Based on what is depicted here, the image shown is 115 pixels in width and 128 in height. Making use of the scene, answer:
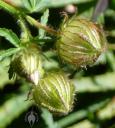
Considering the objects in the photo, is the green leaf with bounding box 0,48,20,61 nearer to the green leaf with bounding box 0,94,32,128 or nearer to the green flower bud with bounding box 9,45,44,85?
the green flower bud with bounding box 9,45,44,85

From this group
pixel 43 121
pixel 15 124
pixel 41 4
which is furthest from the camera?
pixel 15 124

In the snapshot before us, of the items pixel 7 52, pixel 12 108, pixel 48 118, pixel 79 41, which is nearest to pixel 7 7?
pixel 7 52

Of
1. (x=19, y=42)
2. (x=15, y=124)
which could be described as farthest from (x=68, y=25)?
(x=15, y=124)

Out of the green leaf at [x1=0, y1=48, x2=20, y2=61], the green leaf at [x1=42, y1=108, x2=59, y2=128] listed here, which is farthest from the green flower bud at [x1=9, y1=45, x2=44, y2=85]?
the green leaf at [x1=42, y1=108, x2=59, y2=128]

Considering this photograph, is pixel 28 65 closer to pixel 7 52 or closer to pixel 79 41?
pixel 7 52

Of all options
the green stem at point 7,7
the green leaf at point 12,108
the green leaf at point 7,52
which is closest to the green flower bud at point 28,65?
the green leaf at point 7,52

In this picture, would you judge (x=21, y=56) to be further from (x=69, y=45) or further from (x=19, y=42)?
(x=69, y=45)

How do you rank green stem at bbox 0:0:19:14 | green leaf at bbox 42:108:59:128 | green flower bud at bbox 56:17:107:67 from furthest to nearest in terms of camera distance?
green leaf at bbox 42:108:59:128, green stem at bbox 0:0:19:14, green flower bud at bbox 56:17:107:67
